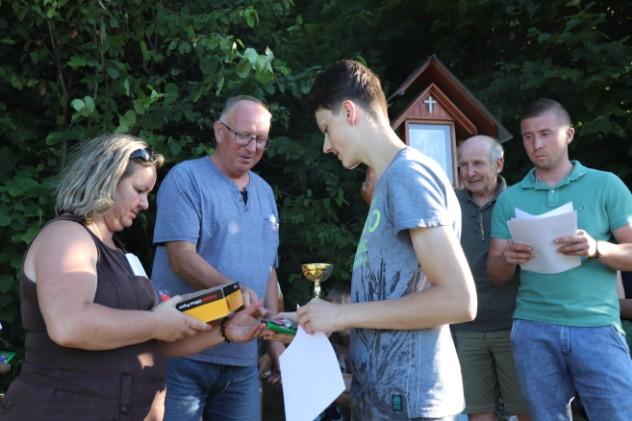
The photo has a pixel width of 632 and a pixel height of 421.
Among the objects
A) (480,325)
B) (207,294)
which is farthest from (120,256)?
(480,325)

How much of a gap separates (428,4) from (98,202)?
188 inches

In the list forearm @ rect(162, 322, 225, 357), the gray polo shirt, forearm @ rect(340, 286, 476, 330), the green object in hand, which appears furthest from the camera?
the gray polo shirt

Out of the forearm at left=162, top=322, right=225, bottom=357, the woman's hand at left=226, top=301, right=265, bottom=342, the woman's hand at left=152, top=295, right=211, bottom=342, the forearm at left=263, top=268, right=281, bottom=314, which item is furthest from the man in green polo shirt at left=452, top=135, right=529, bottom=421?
the woman's hand at left=152, top=295, right=211, bottom=342

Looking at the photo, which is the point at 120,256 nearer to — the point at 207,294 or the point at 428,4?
the point at 207,294

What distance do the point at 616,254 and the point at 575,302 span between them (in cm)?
29

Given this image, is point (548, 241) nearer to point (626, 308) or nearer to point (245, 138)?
point (626, 308)

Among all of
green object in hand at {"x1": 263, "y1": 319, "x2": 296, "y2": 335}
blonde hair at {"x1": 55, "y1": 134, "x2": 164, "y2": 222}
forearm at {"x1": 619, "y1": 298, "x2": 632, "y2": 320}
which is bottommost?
forearm at {"x1": 619, "y1": 298, "x2": 632, "y2": 320}

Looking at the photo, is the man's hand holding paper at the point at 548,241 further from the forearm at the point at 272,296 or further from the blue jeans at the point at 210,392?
the blue jeans at the point at 210,392

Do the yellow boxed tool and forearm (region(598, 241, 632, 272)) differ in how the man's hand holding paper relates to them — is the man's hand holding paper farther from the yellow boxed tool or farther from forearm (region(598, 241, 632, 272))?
the yellow boxed tool

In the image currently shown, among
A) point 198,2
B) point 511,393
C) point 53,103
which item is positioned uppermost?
point 198,2

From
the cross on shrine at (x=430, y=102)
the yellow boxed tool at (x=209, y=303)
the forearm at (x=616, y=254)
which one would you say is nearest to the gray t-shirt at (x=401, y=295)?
the yellow boxed tool at (x=209, y=303)

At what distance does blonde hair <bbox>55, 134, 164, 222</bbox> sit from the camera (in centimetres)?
214

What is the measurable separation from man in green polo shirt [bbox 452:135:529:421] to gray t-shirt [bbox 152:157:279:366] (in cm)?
131

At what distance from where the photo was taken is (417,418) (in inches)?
66.4
